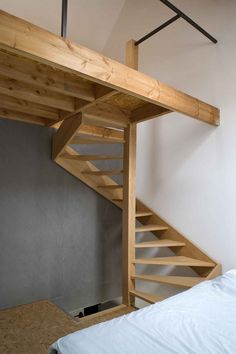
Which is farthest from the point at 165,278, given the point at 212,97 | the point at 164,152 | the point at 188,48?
the point at 188,48

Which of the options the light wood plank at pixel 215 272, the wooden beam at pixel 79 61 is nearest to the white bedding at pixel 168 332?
the light wood plank at pixel 215 272

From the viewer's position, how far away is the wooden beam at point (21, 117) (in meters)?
2.91

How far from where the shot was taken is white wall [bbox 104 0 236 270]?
8.71 ft

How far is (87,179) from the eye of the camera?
3447 millimetres

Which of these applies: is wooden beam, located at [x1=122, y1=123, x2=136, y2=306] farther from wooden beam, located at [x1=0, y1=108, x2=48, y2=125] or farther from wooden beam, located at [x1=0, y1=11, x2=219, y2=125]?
wooden beam, located at [x1=0, y1=108, x2=48, y2=125]

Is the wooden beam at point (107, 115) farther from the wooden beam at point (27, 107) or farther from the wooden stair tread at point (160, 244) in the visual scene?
the wooden stair tread at point (160, 244)

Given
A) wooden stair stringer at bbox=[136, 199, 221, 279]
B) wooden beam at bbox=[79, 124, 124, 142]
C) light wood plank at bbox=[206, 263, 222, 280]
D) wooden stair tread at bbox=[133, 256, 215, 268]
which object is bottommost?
light wood plank at bbox=[206, 263, 222, 280]

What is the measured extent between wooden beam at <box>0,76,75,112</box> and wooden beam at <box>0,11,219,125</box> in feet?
2.74

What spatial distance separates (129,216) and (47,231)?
3.45 feet

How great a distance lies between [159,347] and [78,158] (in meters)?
2.31

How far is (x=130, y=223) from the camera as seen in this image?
2848mm

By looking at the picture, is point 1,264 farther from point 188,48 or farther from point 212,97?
point 188,48

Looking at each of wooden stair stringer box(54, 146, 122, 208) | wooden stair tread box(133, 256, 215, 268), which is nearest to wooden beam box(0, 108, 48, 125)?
wooden stair stringer box(54, 146, 122, 208)

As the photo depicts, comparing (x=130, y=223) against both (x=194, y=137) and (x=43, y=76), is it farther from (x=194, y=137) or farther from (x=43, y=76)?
(x=43, y=76)
